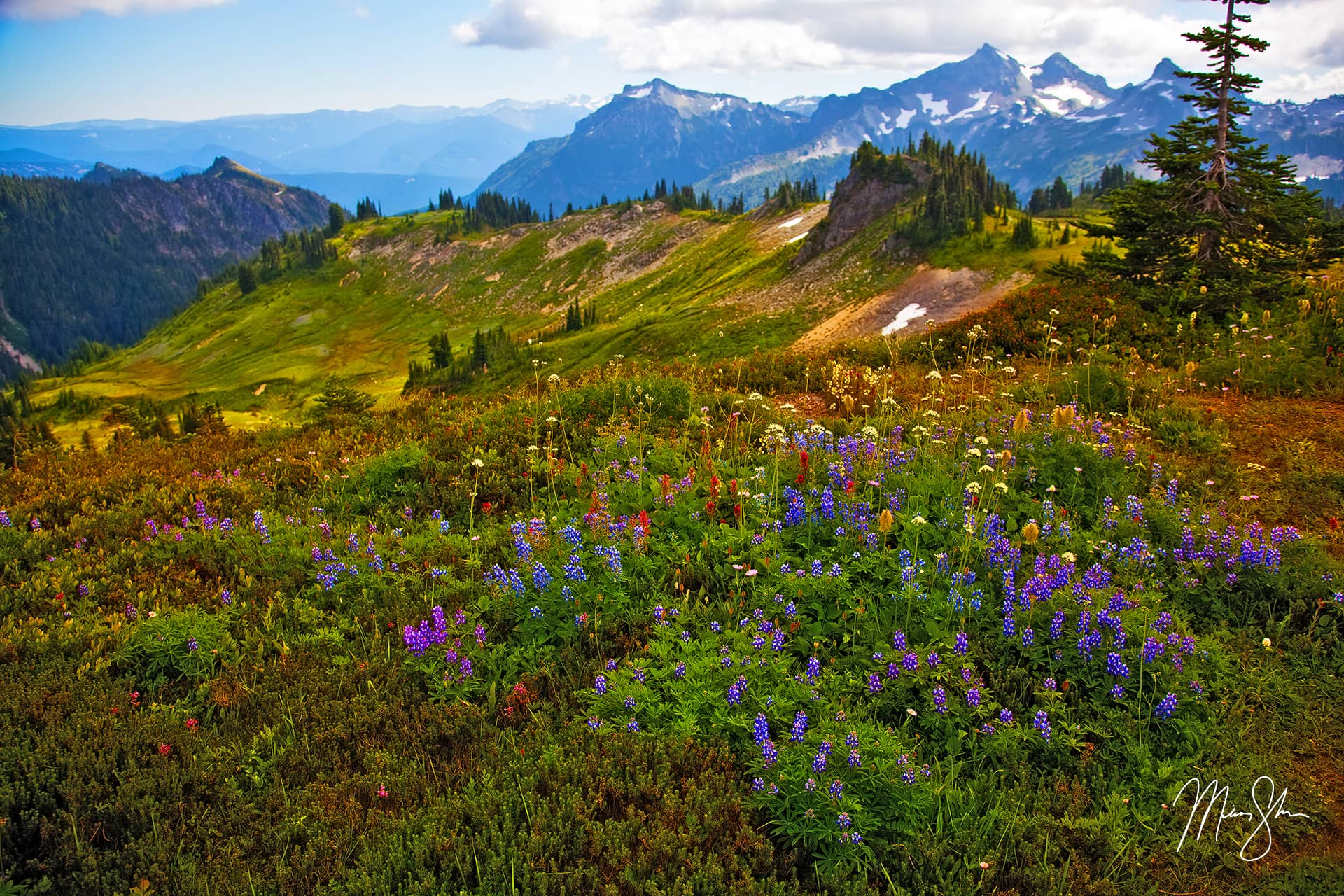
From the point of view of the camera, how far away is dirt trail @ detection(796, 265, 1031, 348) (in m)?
46.7

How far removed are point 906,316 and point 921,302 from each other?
7.65 feet

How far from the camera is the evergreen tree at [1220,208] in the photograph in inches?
683

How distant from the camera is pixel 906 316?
49.4m

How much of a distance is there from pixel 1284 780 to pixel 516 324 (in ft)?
411

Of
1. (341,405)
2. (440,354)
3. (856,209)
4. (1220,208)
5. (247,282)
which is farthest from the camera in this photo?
(247,282)

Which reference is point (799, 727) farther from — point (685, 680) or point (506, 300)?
point (506, 300)

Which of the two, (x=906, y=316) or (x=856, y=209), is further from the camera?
(x=856, y=209)

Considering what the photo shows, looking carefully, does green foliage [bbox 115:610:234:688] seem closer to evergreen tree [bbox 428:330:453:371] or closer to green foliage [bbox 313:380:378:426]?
green foliage [bbox 313:380:378:426]

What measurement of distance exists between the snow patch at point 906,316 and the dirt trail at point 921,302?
0.29 ft

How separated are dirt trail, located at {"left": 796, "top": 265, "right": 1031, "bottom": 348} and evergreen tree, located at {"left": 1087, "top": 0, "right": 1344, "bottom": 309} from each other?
24832 millimetres

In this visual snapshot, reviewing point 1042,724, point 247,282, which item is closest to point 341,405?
point 1042,724

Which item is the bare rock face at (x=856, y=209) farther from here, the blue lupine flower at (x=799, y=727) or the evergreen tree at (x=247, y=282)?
the evergreen tree at (x=247, y=282)

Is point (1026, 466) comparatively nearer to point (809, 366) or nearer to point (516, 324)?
point (809, 366)

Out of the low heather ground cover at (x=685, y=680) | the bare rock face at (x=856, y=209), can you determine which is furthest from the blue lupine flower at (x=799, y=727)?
the bare rock face at (x=856, y=209)
